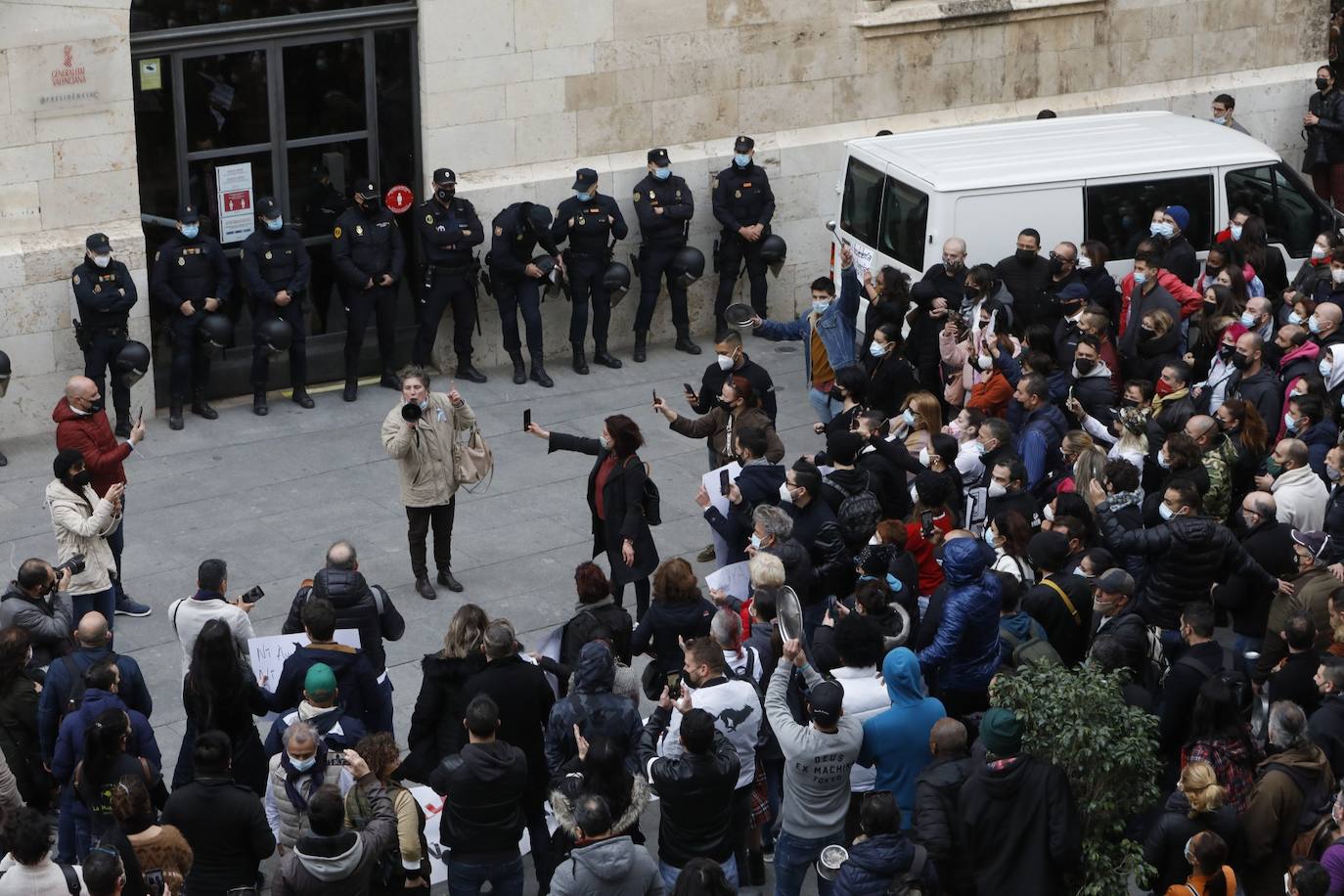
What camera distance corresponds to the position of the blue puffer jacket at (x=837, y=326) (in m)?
13.2

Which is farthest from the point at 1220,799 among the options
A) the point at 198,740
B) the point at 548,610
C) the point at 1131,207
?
the point at 1131,207

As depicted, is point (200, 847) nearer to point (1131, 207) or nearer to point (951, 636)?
point (951, 636)

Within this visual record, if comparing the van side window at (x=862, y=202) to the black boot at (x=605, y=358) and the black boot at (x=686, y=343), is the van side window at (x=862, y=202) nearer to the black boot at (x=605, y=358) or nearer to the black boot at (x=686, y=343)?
the black boot at (x=686, y=343)

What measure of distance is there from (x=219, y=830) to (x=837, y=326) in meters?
6.79

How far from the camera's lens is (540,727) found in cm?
849

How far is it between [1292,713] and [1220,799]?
574mm

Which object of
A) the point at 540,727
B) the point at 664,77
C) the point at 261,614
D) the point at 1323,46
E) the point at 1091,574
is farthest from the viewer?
the point at 1323,46

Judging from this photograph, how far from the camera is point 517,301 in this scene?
50.4 ft

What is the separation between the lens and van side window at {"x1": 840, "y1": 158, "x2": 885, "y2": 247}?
48.2ft

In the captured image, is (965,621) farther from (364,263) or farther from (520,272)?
→ (364,263)

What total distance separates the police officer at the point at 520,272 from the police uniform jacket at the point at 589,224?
0.13 metres

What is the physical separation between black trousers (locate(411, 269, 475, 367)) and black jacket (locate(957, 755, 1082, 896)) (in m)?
8.26

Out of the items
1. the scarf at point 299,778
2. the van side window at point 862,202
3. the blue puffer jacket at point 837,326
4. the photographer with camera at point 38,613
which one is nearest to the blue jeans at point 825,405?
the blue puffer jacket at point 837,326

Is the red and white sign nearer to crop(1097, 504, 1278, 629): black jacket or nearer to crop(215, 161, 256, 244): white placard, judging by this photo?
crop(215, 161, 256, 244): white placard
